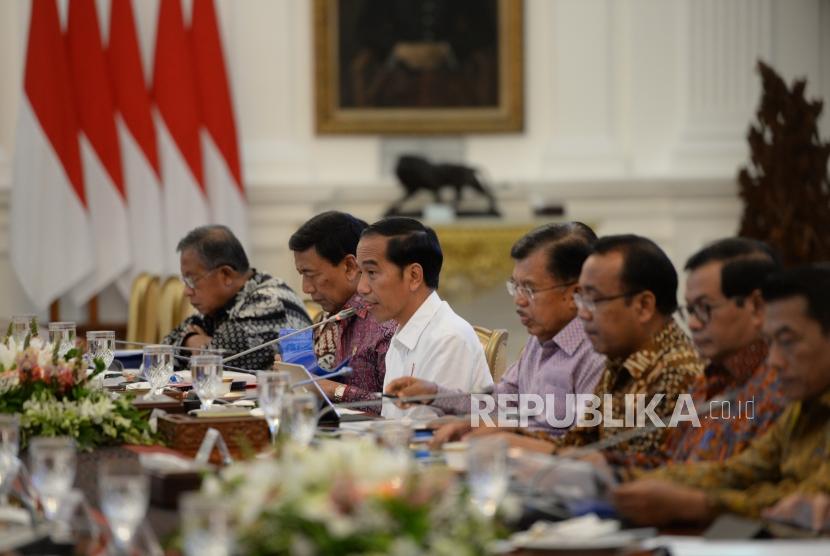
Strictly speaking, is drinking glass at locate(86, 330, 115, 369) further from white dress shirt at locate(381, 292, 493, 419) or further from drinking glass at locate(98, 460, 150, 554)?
drinking glass at locate(98, 460, 150, 554)

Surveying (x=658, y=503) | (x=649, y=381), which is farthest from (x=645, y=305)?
(x=658, y=503)

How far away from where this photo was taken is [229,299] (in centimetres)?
512

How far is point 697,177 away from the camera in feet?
27.5

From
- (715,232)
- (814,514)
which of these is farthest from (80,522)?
(715,232)

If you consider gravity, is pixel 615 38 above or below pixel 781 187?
above

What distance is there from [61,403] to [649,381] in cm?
133

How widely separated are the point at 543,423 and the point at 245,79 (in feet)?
17.3

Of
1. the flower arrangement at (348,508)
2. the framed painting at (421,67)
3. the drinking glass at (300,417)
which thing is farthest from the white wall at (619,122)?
the flower arrangement at (348,508)

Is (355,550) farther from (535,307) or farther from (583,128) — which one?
(583,128)

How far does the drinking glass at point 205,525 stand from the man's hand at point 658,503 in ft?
2.61

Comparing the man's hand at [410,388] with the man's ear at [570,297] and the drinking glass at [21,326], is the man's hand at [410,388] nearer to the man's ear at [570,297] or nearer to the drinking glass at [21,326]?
the man's ear at [570,297]

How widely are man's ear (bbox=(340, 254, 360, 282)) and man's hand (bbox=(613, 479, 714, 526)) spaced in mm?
2393

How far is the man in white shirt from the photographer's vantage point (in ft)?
12.0

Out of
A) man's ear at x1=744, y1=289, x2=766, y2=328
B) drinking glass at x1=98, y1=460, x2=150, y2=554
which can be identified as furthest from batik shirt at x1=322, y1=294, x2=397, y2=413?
drinking glass at x1=98, y1=460, x2=150, y2=554
